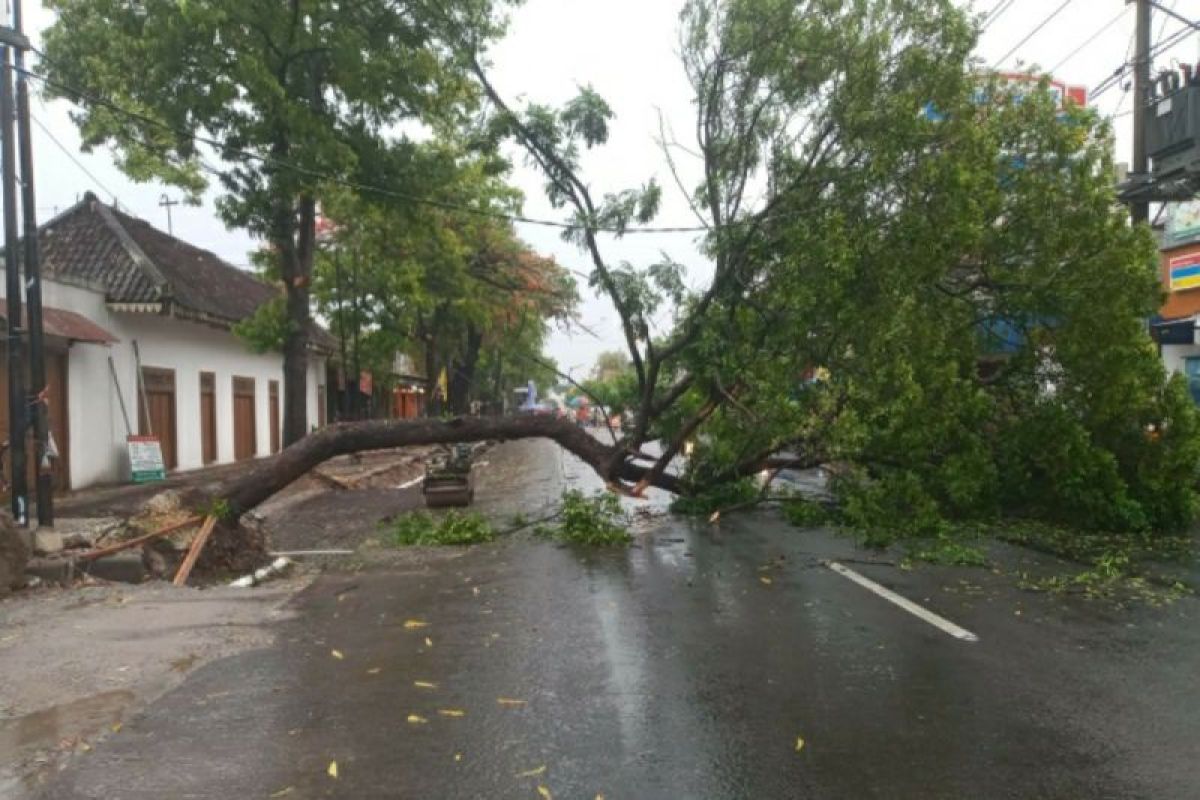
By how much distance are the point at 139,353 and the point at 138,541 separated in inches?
429

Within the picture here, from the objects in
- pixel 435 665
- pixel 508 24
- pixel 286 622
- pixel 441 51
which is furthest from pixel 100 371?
pixel 435 665

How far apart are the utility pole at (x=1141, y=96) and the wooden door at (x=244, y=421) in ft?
69.1

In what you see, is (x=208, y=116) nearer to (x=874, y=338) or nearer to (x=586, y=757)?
(x=874, y=338)

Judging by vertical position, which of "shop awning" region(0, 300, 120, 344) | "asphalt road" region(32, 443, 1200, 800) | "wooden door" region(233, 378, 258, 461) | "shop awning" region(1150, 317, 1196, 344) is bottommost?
"asphalt road" region(32, 443, 1200, 800)

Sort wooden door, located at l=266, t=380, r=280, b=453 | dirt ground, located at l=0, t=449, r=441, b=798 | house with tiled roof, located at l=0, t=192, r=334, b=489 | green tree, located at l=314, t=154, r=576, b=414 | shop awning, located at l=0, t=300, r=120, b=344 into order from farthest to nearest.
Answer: wooden door, located at l=266, t=380, r=280, b=453, green tree, located at l=314, t=154, r=576, b=414, house with tiled roof, located at l=0, t=192, r=334, b=489, shop awning, located at l=0, t=300, r=120, b=344, dirt ground, located at l=0, t=449, r=441, b=798

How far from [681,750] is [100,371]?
54.0 feet

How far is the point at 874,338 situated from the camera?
984 centimetres

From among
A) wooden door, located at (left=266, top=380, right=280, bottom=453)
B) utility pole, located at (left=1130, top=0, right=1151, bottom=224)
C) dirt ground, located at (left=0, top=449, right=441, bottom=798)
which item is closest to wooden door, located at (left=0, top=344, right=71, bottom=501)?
dirt ground, located at (left=0, top=449, right=441, bottom=798)

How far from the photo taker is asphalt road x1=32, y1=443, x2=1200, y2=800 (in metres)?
4.29

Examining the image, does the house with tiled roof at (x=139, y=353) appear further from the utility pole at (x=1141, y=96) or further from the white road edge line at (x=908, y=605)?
the utility pole at (x=1141, y=96)

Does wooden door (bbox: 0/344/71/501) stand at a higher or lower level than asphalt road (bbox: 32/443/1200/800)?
higher

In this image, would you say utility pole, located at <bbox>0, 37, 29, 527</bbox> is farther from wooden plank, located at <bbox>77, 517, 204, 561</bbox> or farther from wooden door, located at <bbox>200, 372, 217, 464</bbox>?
wooden door, located at <bbox>200, 372, 217, 464</bbox>

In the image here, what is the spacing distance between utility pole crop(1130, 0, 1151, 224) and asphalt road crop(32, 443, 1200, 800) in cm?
876

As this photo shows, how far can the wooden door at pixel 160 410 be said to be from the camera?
63.7ft
